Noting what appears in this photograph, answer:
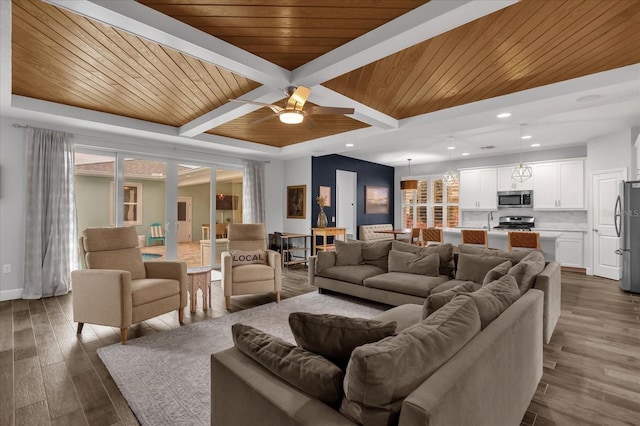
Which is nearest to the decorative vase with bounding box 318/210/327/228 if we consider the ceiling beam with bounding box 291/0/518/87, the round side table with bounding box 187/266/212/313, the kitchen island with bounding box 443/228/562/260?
the kitchen island with bounding box 443/228/562/260

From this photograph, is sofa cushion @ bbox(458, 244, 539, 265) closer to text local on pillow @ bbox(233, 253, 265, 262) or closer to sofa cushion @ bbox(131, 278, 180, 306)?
text local on pillow @ bbox(233, 253, 265, 262)

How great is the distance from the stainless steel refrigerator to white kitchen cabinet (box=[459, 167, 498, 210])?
2.83m

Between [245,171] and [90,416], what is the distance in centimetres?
540

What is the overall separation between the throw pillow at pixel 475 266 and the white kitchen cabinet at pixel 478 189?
4.78 metres

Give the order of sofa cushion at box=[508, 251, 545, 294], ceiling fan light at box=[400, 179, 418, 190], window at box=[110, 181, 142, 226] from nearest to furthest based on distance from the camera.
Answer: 1. sofa cushion at box=[508, 251, 545, 294]
2. window at box=[110, 181, 142, 226]
3. ceiling fan light at box=[400, 179, 418, 190]

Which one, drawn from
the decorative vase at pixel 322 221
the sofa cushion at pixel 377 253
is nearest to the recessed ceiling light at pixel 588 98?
the sofa cushion at pixel 377 253

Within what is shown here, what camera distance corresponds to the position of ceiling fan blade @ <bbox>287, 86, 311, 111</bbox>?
2.83 m

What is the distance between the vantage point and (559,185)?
22.2 feet

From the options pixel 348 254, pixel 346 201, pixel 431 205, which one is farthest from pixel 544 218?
pixel 348 254

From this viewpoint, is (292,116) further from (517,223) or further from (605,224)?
(517,223)

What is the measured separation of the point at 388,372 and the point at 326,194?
665cm

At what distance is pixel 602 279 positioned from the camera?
5.61 meters

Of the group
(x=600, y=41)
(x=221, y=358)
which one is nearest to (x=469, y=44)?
(x=600, y=41)

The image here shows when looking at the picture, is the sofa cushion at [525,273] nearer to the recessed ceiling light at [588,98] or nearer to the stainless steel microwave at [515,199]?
the recessed ceiling light at [588,98]
